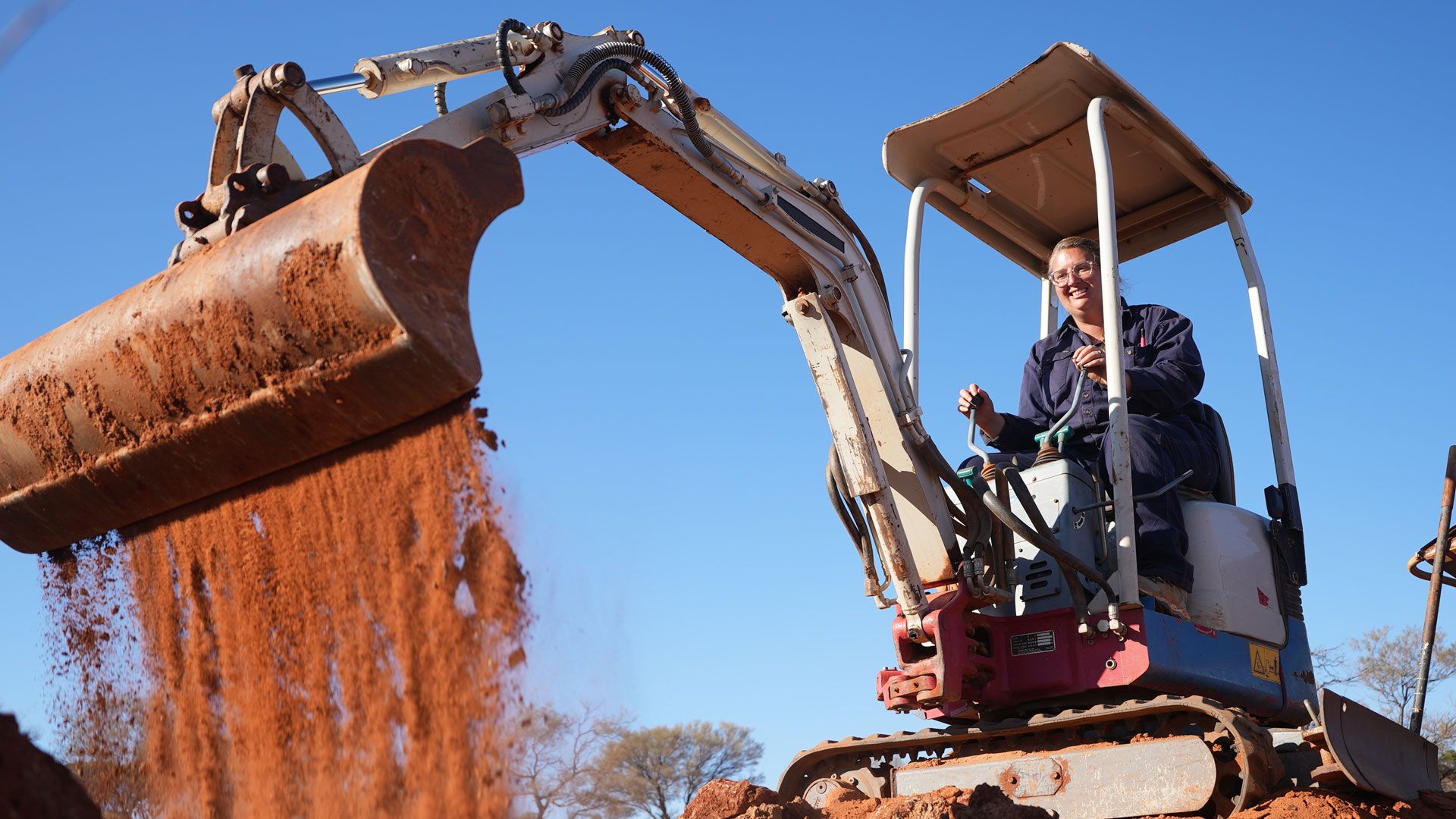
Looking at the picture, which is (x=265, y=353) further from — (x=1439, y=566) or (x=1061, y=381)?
(x=1439, y=566)

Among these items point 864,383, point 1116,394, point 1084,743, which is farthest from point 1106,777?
point 864,383

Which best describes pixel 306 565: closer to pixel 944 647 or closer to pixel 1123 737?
pixel 944 647

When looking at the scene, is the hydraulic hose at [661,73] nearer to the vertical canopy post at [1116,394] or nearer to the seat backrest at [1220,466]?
the vertical canopy post at [1116,394]

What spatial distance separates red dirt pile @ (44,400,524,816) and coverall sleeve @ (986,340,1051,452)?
3.14 m

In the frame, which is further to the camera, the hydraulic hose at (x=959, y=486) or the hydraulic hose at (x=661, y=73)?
the hydraulic hose at (x=959, y=486)

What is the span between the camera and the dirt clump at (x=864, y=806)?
15.7ft

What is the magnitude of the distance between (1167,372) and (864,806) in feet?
6.99

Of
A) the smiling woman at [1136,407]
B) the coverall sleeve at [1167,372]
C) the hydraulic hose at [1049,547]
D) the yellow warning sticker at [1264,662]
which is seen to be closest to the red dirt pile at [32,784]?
the hydraulic hose at [1049,547]

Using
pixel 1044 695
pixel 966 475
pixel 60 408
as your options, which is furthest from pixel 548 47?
pixel 1044 695

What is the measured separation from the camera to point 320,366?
3705 mm

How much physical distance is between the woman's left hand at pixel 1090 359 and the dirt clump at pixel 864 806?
5.75 ft

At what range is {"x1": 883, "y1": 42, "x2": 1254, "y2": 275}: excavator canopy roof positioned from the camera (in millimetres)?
5992

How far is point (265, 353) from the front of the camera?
149 inches

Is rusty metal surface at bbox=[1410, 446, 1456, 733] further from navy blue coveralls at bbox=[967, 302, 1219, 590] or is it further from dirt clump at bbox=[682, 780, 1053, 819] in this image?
dirt clump at bbox=[682, 780, 1053, 819]
